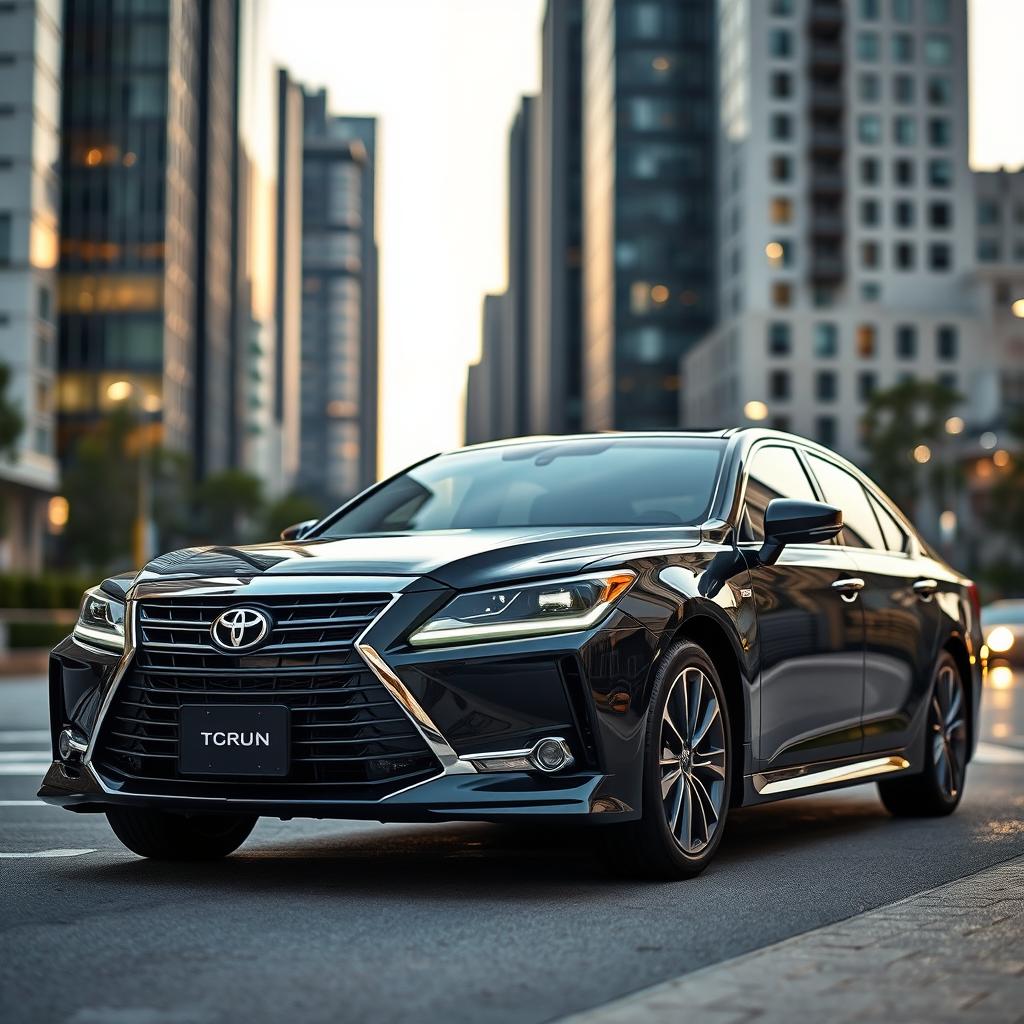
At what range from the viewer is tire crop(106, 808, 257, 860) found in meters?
6.46

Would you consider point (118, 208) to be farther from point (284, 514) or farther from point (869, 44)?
point (869, 44)

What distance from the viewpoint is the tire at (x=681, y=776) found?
5.80m

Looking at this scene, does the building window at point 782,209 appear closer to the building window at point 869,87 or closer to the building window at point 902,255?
the building window at point 902,255

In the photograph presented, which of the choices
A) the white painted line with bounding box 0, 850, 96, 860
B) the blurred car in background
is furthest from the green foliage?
the white painted line with bounding box 0, 850, 96, 860

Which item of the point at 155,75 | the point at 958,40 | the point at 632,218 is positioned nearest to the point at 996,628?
the point at 155,75

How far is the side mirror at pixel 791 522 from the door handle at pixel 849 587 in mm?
612

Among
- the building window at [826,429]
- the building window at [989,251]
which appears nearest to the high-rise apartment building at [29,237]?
the building window at [826,429]

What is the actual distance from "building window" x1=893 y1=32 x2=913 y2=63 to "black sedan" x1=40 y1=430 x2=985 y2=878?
4374 inches

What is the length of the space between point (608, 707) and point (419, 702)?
600mm

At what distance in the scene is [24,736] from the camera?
13.6 metres

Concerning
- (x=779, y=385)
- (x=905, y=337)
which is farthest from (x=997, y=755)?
(x=905, y=337)

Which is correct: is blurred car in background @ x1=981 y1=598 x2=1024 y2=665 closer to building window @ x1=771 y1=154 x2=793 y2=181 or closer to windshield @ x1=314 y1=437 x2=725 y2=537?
windshield @ x1=314 y1=437 x2=725 y2=537

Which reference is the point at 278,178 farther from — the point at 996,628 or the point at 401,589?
the point at 401,589

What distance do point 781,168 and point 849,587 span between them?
348 ft
